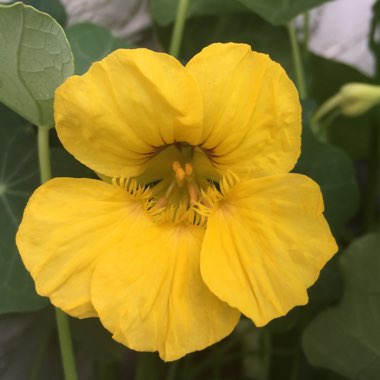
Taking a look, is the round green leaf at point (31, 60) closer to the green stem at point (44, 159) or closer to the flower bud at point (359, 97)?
the green stem at point (44, 159)

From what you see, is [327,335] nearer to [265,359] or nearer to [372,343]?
[372,343]

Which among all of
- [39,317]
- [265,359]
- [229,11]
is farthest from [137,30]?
[265,359]

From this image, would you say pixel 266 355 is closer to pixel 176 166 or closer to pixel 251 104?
pixel 176 166

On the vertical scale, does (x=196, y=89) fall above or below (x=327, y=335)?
above

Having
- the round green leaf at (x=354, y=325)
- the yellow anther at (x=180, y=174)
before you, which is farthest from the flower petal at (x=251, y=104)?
the round green leaf at (x=354, y=325)

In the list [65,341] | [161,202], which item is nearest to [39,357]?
[65,341]

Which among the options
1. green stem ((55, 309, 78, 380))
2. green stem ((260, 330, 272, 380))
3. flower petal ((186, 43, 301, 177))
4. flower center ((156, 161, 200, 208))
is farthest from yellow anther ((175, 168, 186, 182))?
green stem ((260, 330, 272, 380))

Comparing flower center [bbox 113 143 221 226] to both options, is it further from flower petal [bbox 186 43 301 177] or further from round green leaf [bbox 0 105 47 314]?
round green leaf [bbox 0 105 47 314]
